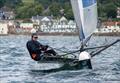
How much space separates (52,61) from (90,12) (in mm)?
3507

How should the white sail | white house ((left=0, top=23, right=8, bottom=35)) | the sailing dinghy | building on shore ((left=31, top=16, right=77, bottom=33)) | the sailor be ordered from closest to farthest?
the sailing dinghy, the sailor, the white sail, white house ((left=0, top=23, right=8, bottom=35)), building on shore ((left=31, top=16, right=77, bottom=33))

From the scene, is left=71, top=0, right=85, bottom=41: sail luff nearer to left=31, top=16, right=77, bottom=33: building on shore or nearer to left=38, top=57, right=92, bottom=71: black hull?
left=38, top=57, right=92, bottom=71: black hull

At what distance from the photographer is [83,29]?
3466 centimetres

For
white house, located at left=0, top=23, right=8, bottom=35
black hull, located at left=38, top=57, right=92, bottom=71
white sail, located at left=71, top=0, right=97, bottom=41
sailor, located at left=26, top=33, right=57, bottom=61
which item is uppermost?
white sail, located at left=71, top=0, right=97, bottom=41

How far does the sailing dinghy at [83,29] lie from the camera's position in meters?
33.2

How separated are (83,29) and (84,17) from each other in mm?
689

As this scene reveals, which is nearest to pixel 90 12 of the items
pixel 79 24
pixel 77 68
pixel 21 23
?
pixel 79 24

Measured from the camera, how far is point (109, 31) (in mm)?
186000

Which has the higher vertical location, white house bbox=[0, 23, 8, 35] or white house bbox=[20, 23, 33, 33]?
white house bbox=[0, 23, 8, 35]

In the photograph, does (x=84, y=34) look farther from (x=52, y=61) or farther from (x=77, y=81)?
(x=77, y=81)

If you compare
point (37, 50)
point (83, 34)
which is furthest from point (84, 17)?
point (37, 50)

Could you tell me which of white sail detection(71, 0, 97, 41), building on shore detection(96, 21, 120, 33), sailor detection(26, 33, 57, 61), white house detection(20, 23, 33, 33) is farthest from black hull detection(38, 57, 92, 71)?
white house detection(20, 23, 33, 33)

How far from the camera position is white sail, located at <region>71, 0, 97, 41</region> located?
114 ft

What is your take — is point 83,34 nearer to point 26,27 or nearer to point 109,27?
point 109,27
